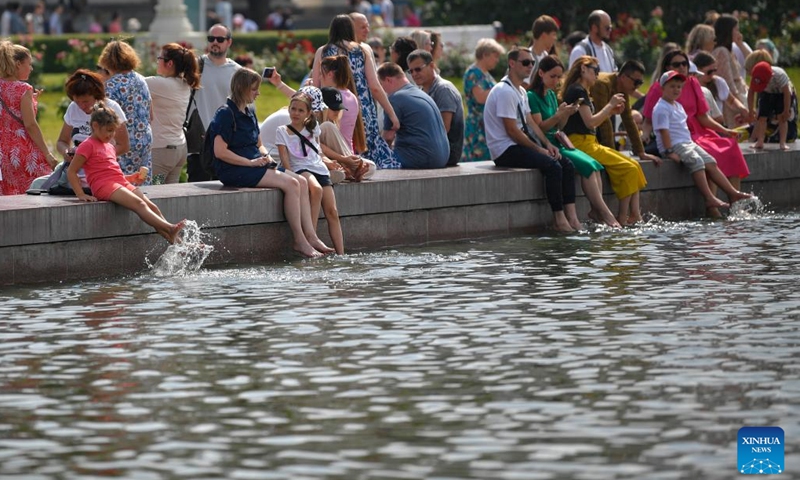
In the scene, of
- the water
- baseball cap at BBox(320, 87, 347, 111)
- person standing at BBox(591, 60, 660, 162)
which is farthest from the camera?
person standing at BBox(591, 60, 660, 162)

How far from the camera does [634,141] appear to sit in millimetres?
14969

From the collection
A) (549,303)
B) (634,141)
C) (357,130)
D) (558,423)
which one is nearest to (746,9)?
(634,141)

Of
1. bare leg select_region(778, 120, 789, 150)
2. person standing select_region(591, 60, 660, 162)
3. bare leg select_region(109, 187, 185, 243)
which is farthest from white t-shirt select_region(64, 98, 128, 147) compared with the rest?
bare leg select_region(778, 120, 789, 150)

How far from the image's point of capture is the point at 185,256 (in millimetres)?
11359

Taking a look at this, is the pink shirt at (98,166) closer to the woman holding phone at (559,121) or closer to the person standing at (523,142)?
the person standing at (523,142)

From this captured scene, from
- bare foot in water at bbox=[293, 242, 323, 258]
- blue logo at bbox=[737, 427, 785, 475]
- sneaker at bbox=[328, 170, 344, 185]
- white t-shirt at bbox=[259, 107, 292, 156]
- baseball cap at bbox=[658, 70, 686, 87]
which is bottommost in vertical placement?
blue logo at bbox=[737, 427, 785, 475]

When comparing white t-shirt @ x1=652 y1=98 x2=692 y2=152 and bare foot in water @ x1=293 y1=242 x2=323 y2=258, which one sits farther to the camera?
white t-shirt @ x1=652 y1=98 x2=692 y2=152

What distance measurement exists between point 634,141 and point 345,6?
46870 mm

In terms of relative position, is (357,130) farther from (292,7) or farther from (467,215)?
(292,7)

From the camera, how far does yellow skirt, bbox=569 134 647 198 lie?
47.0 feet

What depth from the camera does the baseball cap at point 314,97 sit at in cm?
1238

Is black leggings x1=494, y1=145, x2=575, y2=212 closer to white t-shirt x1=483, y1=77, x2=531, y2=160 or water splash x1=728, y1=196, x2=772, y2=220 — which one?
white t-shirt x1=483, y1=77, x2=531, y2=160

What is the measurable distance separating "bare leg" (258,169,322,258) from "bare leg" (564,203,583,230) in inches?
98.8

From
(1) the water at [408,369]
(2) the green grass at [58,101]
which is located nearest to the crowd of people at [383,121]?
(1) the water at [408,369]
